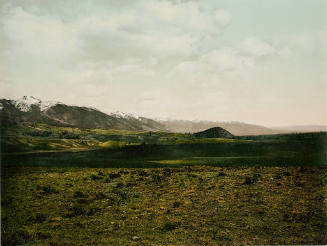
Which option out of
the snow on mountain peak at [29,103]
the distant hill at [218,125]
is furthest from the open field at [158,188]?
the snow on mountain peak at [29,103]

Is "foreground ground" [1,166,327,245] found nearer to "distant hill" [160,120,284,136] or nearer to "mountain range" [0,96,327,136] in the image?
"distant hill" [160,120,284,136]

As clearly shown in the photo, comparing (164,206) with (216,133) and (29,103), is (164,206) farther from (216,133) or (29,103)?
(29,103)

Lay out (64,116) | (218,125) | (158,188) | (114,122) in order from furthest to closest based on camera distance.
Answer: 1. (218,125)
2. (64,116)
3. (114,122)
4. (158,188)

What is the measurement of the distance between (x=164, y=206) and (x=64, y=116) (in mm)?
5875

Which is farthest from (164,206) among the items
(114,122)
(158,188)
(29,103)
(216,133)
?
(29,103)

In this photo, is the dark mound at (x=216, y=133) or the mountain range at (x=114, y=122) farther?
the dark mound at (x=216, y=133)

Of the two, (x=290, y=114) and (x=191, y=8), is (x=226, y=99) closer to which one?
(x=290, y=114)

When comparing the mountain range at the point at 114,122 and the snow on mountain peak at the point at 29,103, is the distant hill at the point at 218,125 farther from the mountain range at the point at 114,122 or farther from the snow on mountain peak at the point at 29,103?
the snow on mountain peak at the point at 29,103

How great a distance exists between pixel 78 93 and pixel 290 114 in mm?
9501

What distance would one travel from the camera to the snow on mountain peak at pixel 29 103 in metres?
9.80

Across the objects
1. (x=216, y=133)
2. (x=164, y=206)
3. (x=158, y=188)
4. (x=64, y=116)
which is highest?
(x=64, y=116)

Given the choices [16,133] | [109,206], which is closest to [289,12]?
[109,206]

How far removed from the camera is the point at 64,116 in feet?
36.1

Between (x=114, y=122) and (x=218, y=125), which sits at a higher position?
(x=114, y=122)
